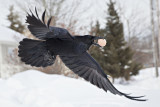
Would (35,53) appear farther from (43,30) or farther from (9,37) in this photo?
(9,37)

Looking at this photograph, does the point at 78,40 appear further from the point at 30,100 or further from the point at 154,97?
the point at 30,100

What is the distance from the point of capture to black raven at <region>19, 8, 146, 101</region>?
2.03 m

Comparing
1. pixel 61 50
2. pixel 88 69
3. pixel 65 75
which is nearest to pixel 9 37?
Result: pixel 65 75

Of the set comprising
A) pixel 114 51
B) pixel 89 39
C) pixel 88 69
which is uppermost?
pixel 114 51

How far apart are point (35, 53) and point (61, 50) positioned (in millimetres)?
386

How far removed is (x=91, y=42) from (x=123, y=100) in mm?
2263

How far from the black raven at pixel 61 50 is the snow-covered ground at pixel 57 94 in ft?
4.69

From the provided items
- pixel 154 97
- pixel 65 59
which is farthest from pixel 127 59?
pixel 65 59

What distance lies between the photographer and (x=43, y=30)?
2105mm

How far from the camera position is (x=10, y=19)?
20453 millimetres

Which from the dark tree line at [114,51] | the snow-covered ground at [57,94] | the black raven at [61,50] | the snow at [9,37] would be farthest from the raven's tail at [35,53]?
the dark tree line at [114,51]

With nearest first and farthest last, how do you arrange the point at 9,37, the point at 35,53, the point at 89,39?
1. the point at 89,39
2. the point at 35,53
3. the point at 9,37

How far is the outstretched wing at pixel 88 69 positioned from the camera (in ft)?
7.70

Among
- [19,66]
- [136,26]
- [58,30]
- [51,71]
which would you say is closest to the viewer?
[58,30]
